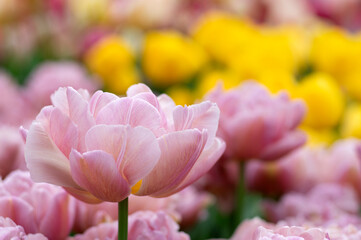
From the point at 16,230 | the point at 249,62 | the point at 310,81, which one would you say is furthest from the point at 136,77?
the point at 16,230

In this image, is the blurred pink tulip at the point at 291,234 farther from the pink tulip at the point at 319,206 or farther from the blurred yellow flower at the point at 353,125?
the blurred yellow flower at the point at 353,125

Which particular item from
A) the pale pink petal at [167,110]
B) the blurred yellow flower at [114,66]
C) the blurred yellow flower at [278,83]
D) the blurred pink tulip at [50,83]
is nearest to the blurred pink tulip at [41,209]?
the pale pink petal at [167,110]

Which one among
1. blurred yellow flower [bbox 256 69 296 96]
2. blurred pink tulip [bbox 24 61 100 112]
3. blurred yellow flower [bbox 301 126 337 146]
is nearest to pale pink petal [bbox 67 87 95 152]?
blurred yellow flower [bbox 256 69 296 96]

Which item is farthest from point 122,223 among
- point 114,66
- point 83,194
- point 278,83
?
point 114,66

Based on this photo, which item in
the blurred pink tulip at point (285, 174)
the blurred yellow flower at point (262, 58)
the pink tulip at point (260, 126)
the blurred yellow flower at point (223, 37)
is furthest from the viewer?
the blurred yellow flower at point (223, 37)

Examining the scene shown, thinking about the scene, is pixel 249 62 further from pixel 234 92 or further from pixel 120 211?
pixel 120 211

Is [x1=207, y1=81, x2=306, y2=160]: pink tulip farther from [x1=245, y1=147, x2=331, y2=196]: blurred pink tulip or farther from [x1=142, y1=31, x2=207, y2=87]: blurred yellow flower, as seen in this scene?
[x1=142, y1=31, x2=207, y2=87]: blurred yellow flower
